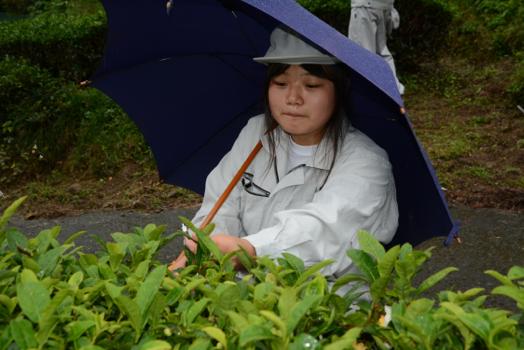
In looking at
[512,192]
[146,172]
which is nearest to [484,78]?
[512,192]

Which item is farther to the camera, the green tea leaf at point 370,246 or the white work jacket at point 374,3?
the white work jacket at point 374,3

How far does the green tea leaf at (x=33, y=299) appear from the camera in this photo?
149 cm

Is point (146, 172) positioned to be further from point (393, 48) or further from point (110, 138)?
point (393, 48)

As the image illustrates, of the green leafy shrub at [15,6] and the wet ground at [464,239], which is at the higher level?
the green leafy shrub at [15,6]

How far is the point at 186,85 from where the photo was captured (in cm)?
314

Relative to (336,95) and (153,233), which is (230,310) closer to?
(153,233)

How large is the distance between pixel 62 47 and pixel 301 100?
19.3 feet

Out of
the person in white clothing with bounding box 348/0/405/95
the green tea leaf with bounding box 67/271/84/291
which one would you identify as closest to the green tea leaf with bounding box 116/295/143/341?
the green tea leaf with bounding box 67/271/84/291

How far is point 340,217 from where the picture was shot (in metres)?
2.39

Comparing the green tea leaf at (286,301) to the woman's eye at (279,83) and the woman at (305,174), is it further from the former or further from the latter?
the woman's eye at (279,83)

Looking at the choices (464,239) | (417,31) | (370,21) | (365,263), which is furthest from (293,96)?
(417,31)

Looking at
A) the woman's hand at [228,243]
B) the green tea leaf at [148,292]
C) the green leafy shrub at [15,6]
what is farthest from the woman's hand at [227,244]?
the green leafy shrub at [15,6]

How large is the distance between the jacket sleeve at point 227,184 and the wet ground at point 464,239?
1.93 meters

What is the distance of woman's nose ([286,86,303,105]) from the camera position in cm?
259
